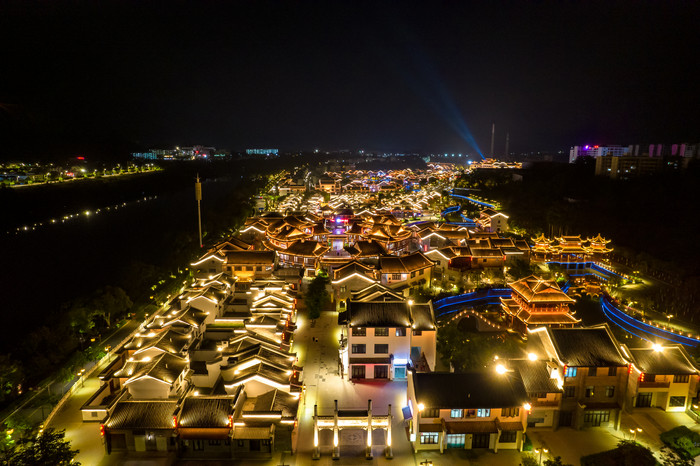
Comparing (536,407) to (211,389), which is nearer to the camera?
(536,407)

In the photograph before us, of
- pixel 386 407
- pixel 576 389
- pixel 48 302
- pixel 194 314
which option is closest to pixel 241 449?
pixel 386 407

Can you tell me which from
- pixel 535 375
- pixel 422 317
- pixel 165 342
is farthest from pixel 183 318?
pixel 535 375

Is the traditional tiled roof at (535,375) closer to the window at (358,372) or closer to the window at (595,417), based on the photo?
the window at (595,417)

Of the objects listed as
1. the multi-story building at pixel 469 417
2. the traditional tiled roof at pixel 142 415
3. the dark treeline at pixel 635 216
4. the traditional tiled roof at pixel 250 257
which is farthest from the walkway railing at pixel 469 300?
the traditional tiled roof at pixel 142 415

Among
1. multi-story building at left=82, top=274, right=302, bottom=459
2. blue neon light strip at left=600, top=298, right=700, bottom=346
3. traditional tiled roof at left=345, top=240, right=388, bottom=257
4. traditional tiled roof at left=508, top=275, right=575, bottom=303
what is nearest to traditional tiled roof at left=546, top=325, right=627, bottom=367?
traditional tiled roof at left=508, top=275, right=575, bottom=303

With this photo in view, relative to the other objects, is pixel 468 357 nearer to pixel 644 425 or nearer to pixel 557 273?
pixel 644 425

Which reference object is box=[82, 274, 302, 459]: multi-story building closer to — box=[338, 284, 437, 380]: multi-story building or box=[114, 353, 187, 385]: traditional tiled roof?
box=[114, 353, 187, 385]: traditional tiled roof

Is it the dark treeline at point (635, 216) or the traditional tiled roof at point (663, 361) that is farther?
the dark treeline at point (635, 216)
